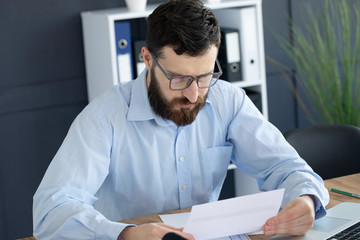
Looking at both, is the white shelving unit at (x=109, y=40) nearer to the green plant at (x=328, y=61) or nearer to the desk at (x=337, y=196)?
the green plant at (x=328, y=61)

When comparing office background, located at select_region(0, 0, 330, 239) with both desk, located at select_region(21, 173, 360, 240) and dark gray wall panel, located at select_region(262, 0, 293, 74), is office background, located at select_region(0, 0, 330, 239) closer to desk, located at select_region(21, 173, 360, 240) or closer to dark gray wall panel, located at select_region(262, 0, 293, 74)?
dark gray wall panel, located at select_region(262, 0, 293, 74)

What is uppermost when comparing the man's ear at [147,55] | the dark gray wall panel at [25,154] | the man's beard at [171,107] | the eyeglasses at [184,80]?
the man's ear at [147,55]

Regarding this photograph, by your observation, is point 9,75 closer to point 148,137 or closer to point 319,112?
point 148,137

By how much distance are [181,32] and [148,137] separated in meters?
0.42

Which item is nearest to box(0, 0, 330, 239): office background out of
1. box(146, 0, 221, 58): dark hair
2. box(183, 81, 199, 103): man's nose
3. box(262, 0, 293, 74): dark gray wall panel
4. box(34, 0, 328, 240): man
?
box(262, 0, 293, 74): dark gray wall panel

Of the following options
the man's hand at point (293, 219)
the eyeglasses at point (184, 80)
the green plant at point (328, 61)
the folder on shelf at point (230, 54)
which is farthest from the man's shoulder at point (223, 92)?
the green plant at point (328, 61)

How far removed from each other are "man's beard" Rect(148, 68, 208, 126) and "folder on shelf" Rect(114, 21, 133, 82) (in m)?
1.10

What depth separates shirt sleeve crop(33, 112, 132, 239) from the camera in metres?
1.73

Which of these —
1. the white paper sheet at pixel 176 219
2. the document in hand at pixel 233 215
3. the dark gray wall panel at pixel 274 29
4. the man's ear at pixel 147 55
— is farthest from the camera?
the dark gray wall panel at pixel 274 29

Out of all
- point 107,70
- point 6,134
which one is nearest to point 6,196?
point 6,134

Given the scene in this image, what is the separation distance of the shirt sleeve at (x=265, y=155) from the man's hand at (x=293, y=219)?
16 centimetres

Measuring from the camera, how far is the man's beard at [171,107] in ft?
6.58

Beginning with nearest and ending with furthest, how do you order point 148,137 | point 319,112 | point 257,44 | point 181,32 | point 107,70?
1. point 181,32
2. point 148,137
3. point 107,70
4. point 257,44
5. point 319,112

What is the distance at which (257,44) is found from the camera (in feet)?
11.2
